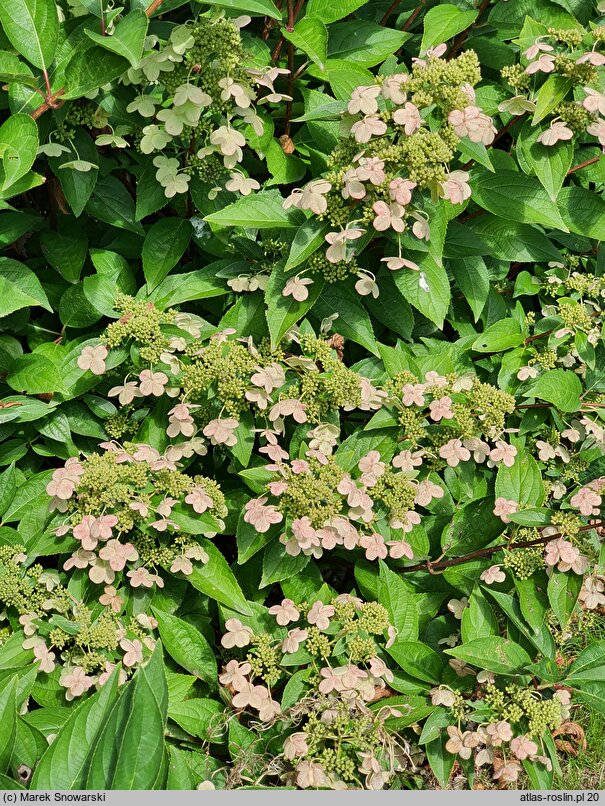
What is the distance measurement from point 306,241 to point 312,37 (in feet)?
2.25

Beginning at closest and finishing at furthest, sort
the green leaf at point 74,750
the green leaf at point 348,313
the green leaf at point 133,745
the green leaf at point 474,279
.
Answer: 1. the green leaf at point 133,745
2. the green leaf at point 74,750
3. the green leaf at point 348,313
4. the green leaf at point 474,279

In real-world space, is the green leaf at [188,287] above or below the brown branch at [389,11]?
below

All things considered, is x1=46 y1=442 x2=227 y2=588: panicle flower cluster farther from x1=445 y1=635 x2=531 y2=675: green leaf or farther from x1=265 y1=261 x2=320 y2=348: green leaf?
x1=445 y1=635 x2=531 y2=675: green leaf

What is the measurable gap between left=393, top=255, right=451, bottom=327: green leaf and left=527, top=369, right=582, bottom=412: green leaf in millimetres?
471

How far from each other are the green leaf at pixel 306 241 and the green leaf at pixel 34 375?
865 millimetres

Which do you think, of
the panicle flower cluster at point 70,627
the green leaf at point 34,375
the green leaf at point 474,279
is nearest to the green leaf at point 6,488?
the panicle flower cluster at point 70,627

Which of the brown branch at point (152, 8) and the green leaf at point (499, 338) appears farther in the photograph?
the green leaf at point (499, 338)

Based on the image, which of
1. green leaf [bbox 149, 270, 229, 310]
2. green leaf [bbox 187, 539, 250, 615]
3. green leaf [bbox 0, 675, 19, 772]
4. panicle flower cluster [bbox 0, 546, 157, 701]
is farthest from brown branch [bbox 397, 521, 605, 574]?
green leaf [bbox 0, 675, 19, 772]

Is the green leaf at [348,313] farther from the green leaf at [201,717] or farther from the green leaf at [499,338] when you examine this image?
the green leaf at [201,717]

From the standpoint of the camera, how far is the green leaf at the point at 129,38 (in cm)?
207

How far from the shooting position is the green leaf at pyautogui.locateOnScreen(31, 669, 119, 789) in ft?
6.59

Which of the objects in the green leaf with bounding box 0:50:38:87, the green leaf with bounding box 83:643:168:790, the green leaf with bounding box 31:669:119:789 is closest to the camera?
the green leaf with bounding box 83:643:168:790

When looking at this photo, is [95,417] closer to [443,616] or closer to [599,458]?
[443,616]

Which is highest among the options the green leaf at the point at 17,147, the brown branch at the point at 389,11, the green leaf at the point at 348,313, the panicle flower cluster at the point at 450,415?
the green leaf at the point at 17,147
